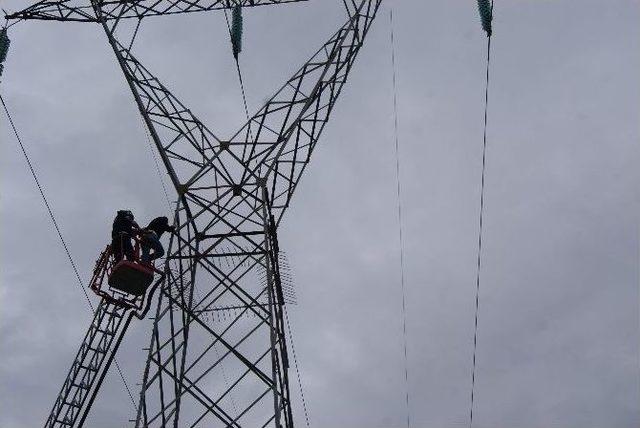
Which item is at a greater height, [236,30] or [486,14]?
[236,30]

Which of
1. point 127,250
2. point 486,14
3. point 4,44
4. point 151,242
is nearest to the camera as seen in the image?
point 486,14

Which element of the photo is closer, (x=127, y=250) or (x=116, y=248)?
(x=127, y=250)

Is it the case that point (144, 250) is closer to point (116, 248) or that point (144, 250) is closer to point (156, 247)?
point (156, 247)

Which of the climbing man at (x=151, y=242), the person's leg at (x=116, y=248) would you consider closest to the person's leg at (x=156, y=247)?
the climbing man at (x=151, y=242)

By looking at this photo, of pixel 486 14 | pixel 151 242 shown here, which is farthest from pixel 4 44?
pixel 486 14

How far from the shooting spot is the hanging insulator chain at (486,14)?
1277cm

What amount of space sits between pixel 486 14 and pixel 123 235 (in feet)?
27.8

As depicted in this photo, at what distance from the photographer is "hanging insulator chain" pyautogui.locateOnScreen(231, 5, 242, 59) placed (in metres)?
16.0

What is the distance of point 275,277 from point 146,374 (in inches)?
111

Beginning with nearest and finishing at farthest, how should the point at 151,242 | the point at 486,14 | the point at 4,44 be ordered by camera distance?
the point at 486,14
the point at 151,242
the point at 4,44

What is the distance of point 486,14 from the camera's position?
42.0 feet

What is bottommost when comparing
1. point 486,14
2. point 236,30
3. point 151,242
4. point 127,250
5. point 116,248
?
point 127,250

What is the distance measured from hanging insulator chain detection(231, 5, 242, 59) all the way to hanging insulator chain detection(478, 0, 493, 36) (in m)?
5.95

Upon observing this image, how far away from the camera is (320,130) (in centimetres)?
1359
